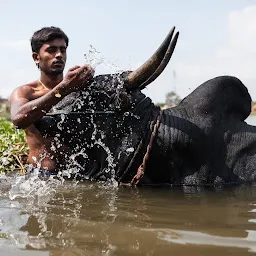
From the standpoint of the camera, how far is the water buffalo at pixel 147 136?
3.63m

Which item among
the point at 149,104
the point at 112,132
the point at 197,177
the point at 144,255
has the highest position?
the point at 149,104

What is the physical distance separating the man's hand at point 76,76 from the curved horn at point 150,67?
1.10 ft

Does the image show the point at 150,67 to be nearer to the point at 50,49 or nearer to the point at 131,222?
the point at 50,49

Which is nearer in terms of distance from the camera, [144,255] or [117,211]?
[144,255]

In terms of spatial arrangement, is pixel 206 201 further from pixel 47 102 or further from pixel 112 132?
pixel 47 102

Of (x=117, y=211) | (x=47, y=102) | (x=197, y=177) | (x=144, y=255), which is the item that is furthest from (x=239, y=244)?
(x=47, y=102)

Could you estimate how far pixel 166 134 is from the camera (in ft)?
12.0

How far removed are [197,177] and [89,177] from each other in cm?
88

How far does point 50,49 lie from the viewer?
13.9ft

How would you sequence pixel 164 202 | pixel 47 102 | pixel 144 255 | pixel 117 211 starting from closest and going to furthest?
pixel 144 255 < pixel 117 211 < pixel 164 202 < pixel 47 102

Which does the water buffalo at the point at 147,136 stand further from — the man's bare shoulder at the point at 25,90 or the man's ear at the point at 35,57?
the man's ear at the point at 35,57

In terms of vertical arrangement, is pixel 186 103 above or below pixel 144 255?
above

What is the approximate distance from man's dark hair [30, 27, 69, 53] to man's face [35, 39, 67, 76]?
3cm

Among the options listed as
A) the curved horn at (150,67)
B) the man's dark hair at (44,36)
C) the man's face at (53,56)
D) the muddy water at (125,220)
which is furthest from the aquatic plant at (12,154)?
the curved horn at (150,67)
